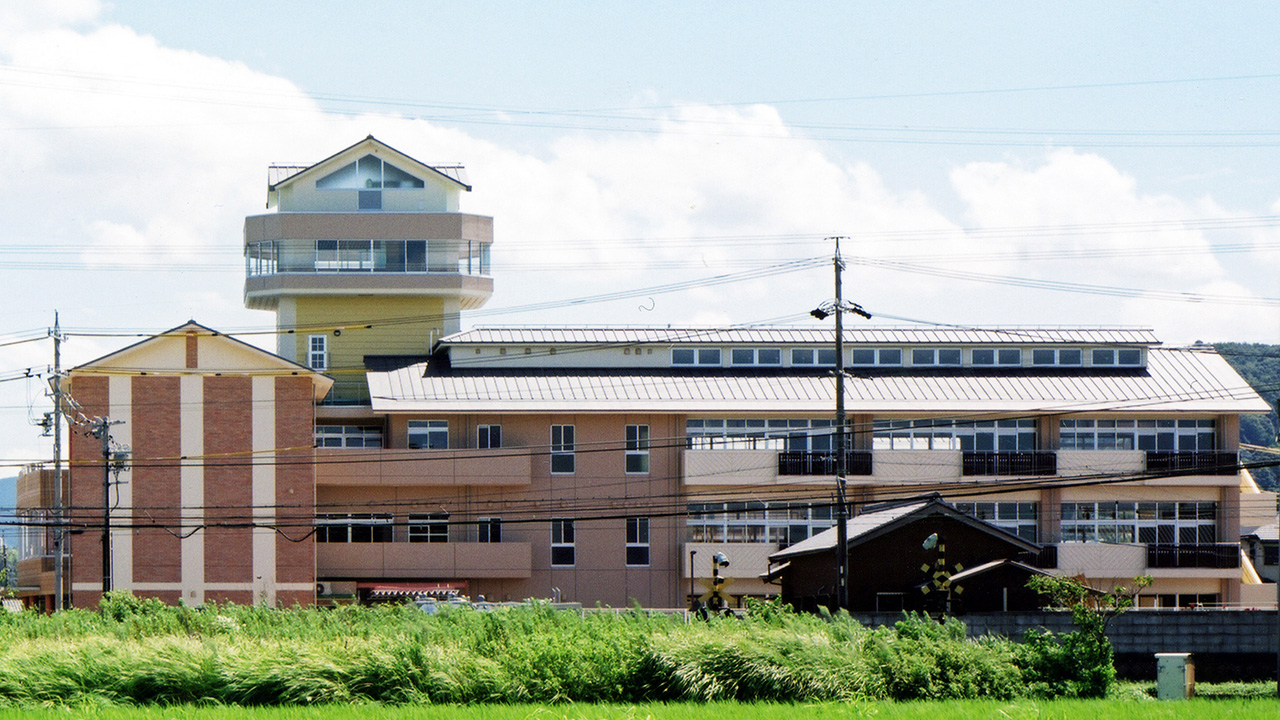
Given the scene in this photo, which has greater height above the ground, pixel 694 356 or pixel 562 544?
pixel 694 356

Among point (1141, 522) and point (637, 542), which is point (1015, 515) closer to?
point (1141, 522)

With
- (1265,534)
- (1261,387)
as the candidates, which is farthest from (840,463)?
(1261,387)

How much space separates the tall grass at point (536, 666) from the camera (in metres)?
20.3

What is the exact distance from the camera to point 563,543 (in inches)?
1961

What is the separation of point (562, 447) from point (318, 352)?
11411 millimetres

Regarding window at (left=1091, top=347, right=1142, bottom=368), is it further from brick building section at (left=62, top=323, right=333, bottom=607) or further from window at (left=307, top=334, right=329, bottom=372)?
window at (left=307, top=334, right=329, bottom=372)

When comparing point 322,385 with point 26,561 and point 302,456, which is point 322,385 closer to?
point 302,456

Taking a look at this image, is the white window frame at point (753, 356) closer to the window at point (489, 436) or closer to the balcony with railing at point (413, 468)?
the window at point (489, 436)

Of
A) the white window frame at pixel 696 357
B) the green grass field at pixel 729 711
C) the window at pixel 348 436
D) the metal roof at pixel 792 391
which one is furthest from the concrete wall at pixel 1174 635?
the window at pixel 348 436

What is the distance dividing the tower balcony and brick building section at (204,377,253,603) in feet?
26.4

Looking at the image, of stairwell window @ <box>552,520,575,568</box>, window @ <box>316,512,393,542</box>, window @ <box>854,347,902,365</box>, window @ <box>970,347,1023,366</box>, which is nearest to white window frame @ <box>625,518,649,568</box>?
stairwell window @ <box>552,520,575,568</box>

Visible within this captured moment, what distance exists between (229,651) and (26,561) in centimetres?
3876

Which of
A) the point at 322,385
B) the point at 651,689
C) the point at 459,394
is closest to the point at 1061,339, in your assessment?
the point at 459,394

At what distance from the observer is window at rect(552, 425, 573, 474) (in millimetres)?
49906
